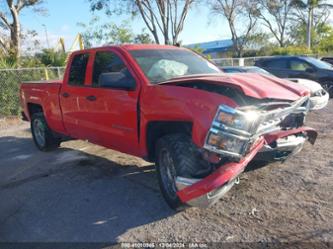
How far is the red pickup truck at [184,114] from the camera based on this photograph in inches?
137

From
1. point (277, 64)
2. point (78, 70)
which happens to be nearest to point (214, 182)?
point (78, 70)

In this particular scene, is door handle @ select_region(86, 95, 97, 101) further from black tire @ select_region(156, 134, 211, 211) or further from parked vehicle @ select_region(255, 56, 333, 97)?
parked vehicle @ select_region(255, 56, 333, 97)

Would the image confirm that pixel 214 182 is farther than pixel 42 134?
No

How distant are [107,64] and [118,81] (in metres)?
0.60

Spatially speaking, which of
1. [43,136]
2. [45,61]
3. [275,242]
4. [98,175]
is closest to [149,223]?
[275,242]

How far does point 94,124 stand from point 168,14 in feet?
73.7

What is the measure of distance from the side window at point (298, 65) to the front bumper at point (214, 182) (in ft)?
34.3

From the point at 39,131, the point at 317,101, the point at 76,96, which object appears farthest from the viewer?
the point at 317,101

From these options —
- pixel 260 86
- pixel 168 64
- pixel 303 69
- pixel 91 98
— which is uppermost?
pixel 168 64

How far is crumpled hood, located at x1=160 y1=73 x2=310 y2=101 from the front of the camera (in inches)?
143

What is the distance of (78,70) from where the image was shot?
588 cm

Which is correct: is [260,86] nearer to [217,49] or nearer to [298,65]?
[298,65]

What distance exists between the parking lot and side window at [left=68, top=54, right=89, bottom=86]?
141 centimetres

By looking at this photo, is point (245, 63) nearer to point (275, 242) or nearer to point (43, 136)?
point (43, 136)
